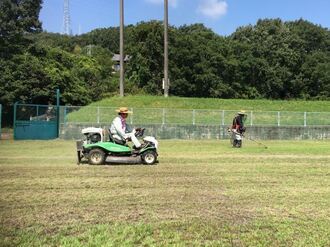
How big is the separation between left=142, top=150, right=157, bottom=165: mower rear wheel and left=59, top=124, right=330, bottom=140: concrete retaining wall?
1578cm

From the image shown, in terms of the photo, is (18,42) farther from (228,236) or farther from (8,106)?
(228,236)

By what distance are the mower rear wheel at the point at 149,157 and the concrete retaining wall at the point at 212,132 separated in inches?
621

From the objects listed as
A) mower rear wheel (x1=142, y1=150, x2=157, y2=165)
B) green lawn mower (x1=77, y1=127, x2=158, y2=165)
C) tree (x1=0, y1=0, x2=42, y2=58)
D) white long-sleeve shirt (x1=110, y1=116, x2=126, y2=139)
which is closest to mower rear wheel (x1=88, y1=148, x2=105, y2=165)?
green lawn mower (x1=77, y1=127, x2=158, y2=165)

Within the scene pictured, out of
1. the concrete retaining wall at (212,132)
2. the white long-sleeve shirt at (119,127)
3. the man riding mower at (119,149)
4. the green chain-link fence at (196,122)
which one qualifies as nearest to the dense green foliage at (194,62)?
the green chain-link fence at (196,122)

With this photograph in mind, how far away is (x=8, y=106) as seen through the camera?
4441cm

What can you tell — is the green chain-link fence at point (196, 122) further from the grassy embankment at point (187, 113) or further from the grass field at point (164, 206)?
the grass field at point (164, 206)

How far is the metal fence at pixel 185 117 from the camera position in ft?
102

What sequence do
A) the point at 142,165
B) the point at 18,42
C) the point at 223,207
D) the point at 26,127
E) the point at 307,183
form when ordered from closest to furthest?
1. the point at 223,207
2. the point at 307,183
3. the point at 142,165
4. the point at 26,127
5. the point at 18,42

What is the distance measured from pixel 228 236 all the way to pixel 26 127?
76.7 ft

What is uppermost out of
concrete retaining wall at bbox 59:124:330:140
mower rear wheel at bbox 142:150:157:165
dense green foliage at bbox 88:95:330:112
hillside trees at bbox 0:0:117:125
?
hillside trees at bbox 0:0:117:125

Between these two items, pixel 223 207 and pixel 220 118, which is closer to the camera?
pixel 223 207

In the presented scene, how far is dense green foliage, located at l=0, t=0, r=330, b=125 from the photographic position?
191 feet

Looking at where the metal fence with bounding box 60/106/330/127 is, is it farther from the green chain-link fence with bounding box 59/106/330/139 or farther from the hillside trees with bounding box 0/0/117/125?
the hillside trees with bounding box 0/0/117/125

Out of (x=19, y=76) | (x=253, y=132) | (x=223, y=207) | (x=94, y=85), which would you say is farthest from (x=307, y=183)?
(x=94, y=85)
